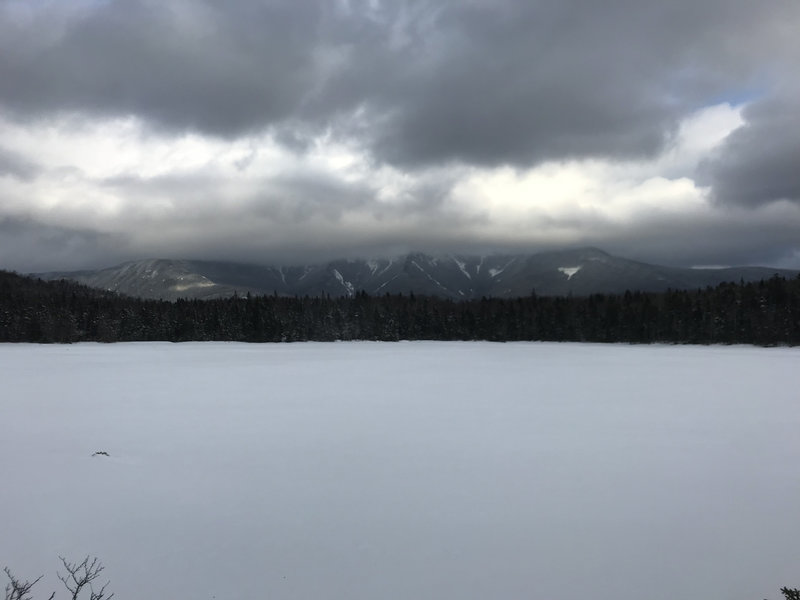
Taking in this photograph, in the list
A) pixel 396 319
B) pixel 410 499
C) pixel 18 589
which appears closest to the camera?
pixel 18 589

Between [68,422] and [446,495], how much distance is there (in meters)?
16.6

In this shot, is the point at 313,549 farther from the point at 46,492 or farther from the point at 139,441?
the point at 139,441

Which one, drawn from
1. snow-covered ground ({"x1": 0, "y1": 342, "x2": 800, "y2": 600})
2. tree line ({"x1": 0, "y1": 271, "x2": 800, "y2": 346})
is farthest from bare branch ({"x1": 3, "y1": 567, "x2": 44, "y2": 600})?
tree line ({"x1": 0, "y1": 271, "x2": 800, "y2": 346})

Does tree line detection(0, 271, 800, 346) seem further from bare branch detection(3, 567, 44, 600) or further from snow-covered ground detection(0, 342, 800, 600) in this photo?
bare branch detection(3, 567, 44, 600)

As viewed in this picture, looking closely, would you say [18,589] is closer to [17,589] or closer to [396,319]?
[17,589]

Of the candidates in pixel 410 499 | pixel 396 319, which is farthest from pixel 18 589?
pixel 396 319

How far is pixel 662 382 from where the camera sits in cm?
3142

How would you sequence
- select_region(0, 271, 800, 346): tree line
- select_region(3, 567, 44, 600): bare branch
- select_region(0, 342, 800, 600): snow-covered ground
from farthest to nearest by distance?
select_region(0, 271, 800, 346): tree line < select_region(0, 342, 800, 600): snow-covered ground < select_region(3, 567, 44, 600): bare branch

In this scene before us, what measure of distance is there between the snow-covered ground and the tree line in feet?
248

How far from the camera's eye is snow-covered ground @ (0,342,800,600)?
299 inches

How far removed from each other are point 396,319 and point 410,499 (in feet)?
344

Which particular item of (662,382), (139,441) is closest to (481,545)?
(139,441)

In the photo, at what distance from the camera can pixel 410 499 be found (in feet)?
35.0

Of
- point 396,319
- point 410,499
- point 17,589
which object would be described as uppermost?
point 396,319
